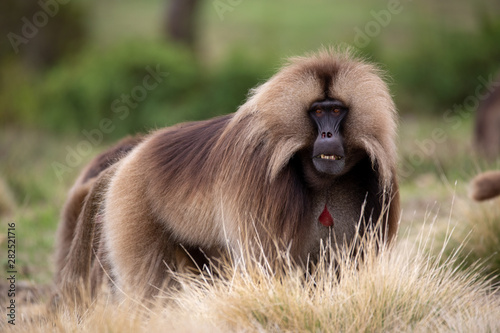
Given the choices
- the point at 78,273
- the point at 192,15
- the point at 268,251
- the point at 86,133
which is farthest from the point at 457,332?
the point at 192,15

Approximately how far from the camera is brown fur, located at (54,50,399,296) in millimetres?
4098

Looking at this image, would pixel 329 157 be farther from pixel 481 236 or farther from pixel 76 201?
pixel 76 201

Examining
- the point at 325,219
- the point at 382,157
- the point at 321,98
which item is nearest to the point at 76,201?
the point at 325,219

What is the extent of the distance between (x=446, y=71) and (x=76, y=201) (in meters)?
11.4

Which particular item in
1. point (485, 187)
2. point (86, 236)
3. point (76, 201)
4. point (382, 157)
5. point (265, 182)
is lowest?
point (86, 236)

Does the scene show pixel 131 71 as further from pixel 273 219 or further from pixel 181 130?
pixel 273 219

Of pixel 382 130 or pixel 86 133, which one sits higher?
pixel 382 130

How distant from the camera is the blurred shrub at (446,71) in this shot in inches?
597

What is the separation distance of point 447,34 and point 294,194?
1320 cm

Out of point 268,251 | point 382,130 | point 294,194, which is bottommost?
point 268,251

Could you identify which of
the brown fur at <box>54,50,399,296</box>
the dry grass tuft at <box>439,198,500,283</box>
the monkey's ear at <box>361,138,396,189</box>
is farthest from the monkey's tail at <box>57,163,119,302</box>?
the dry grass tuft at <box>439,198,500,283</box>

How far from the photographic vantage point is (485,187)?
4.89 metres

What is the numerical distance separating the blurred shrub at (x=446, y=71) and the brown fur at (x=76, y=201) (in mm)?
10477

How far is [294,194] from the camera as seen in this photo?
4113mm
